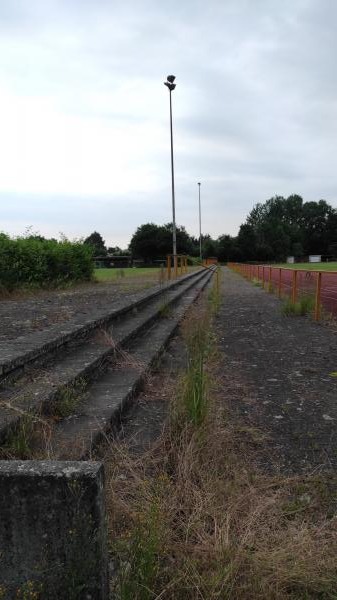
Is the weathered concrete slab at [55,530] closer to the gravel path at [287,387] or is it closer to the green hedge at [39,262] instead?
the gravel path at [287,387]

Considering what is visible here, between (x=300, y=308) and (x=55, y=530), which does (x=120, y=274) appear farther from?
(x=55, y=530)

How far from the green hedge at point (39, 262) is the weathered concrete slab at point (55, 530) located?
11885 mm

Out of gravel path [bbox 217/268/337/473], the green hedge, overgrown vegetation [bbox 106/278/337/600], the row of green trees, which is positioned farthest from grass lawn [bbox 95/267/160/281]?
the row of green trees

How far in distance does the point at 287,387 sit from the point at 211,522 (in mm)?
2793

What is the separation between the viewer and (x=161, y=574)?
1.94m

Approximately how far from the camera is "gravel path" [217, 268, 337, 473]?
3.28m

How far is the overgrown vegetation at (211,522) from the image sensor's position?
1856 mm

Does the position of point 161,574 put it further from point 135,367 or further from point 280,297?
point 280,297

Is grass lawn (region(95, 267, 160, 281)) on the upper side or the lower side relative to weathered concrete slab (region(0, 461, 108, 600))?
lower

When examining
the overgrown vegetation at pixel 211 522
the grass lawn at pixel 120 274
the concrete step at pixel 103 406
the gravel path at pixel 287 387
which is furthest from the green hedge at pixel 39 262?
the overgrown vegetation at pixel 211 522

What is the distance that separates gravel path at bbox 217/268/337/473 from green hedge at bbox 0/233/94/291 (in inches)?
270

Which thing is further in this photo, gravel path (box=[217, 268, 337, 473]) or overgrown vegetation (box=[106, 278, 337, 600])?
gravel path (box=[217, 268, 337, 473])

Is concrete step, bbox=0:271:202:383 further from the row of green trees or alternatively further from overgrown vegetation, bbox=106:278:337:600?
the row of green trees

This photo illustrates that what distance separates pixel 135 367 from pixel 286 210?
139396mm
